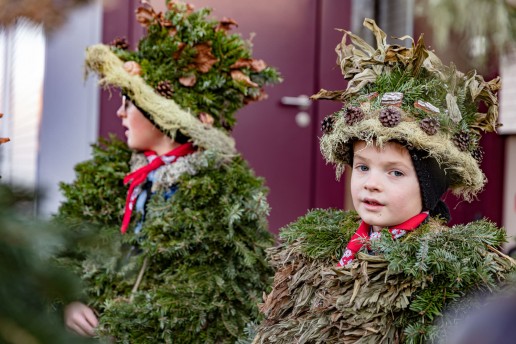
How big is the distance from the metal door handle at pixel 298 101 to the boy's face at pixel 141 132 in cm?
150

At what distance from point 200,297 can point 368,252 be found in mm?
731

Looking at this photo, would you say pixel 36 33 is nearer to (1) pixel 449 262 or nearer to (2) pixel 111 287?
(1) pixel 449 262

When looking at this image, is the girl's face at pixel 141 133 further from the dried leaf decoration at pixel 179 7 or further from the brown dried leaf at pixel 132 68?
the dried leaf decoration at pixel 179 7

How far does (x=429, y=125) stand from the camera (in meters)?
1.85

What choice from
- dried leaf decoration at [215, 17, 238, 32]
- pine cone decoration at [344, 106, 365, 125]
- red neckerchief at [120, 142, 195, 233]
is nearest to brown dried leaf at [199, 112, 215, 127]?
red neckerchief at [120, 142, 195, 233]

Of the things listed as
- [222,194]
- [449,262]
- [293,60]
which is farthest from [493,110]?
[293,60]

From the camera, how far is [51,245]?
1.79 feet

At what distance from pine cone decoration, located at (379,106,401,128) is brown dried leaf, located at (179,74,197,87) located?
3.30 feet

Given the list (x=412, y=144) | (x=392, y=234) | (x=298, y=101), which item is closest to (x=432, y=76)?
(x=412, y=144)

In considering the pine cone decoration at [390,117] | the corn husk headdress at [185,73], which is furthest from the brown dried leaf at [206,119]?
the pine cone decoration at [390,117]

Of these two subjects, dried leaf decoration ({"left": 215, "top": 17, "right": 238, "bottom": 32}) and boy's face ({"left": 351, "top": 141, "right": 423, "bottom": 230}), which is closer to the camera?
boy's face ({"left": 351, "top": 141, "right": 423, "bottom": 230})

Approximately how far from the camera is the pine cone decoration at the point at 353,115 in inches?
75.4

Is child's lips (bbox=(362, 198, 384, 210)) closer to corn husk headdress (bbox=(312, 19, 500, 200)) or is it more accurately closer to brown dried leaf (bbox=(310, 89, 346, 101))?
corn husk headdress (bbox=(312, 19, 500, 200))

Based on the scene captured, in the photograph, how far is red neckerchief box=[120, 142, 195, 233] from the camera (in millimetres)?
2619
